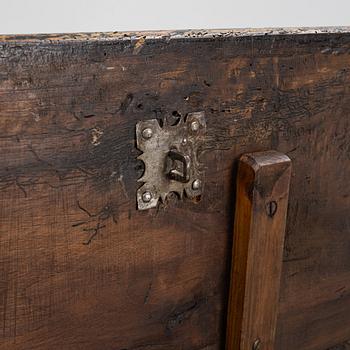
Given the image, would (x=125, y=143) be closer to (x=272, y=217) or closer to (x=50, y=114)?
(x=50, y=114)

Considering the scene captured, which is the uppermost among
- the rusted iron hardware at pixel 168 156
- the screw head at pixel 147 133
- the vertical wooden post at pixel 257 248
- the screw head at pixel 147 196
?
the screw head at pixel 147 133

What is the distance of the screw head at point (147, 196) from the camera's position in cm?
92

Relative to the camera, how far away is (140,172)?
0.91m

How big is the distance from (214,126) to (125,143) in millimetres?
146

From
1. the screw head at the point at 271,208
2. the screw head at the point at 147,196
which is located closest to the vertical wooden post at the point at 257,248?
the screw head at the point at 271,208

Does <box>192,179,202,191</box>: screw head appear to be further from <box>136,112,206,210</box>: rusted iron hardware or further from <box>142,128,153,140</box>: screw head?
<box>142,128,153,140</box>: screw head

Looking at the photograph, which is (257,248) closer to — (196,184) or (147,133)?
(196,184)

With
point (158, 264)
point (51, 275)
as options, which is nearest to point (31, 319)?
point (51, 275)

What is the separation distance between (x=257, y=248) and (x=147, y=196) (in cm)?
21

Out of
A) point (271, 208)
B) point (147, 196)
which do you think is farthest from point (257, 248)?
point (147, 196)

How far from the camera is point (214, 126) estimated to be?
37.7 inches

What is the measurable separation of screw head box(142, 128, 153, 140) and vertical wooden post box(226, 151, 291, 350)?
165mm

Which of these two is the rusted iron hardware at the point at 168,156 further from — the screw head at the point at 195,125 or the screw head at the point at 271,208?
the screw head at the point at 271,208

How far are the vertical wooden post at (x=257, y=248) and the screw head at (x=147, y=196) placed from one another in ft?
0.49
